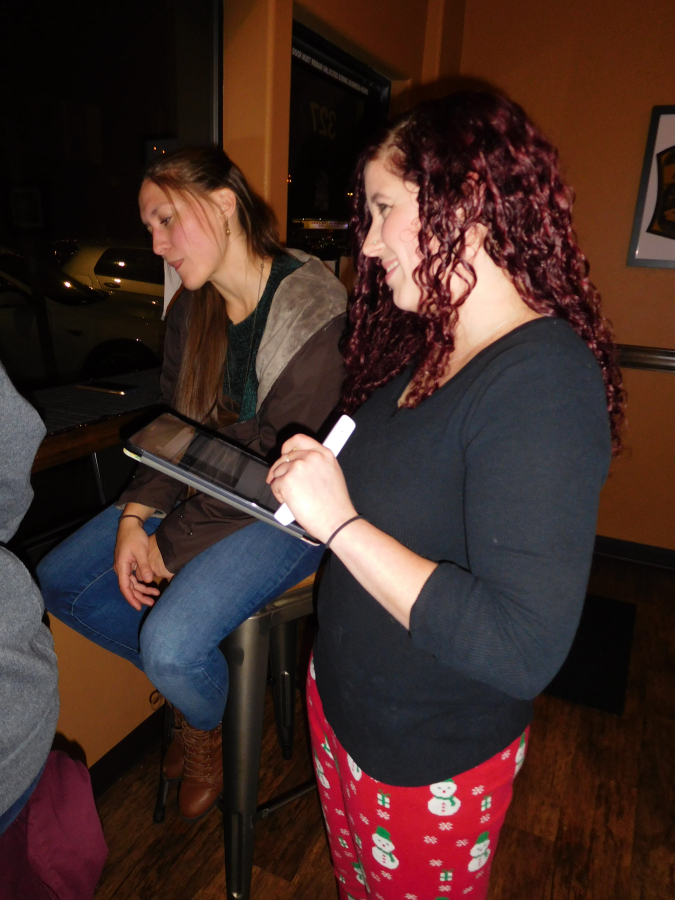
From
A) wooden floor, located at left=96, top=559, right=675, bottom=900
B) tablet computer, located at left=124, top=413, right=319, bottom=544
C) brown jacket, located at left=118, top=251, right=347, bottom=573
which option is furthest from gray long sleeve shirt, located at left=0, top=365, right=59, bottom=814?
wooden floor, located at left=96, top=559, right=675, bottom=900

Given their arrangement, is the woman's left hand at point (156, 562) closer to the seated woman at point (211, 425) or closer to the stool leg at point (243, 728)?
the seated woman at point (211, 425)

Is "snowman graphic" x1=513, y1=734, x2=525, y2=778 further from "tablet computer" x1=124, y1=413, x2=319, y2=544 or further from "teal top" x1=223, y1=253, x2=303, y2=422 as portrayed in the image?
"teal top" x1=223, y1=253, x2=303, y2=422

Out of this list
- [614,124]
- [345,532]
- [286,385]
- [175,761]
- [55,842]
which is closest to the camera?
[345,532]

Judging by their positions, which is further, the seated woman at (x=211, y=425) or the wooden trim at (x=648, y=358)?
the wooden trim at (x=648, y=358)

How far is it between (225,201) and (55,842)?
127cm

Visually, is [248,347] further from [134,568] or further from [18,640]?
[18,640]

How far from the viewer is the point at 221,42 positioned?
1854mm

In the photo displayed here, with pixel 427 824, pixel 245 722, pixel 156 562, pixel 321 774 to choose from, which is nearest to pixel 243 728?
pixel 245 722

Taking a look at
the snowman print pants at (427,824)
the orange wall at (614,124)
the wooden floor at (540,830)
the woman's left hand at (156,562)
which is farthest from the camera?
the orange wall at (614,124)

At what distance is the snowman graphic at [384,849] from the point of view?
905 mm

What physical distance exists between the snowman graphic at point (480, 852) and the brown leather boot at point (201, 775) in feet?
2.36

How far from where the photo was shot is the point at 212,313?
1.45 metres

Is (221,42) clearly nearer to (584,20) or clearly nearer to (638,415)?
(584,20)

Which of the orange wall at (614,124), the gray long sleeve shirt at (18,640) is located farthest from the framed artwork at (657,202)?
the gray long sleeve shirt at (18,640)
